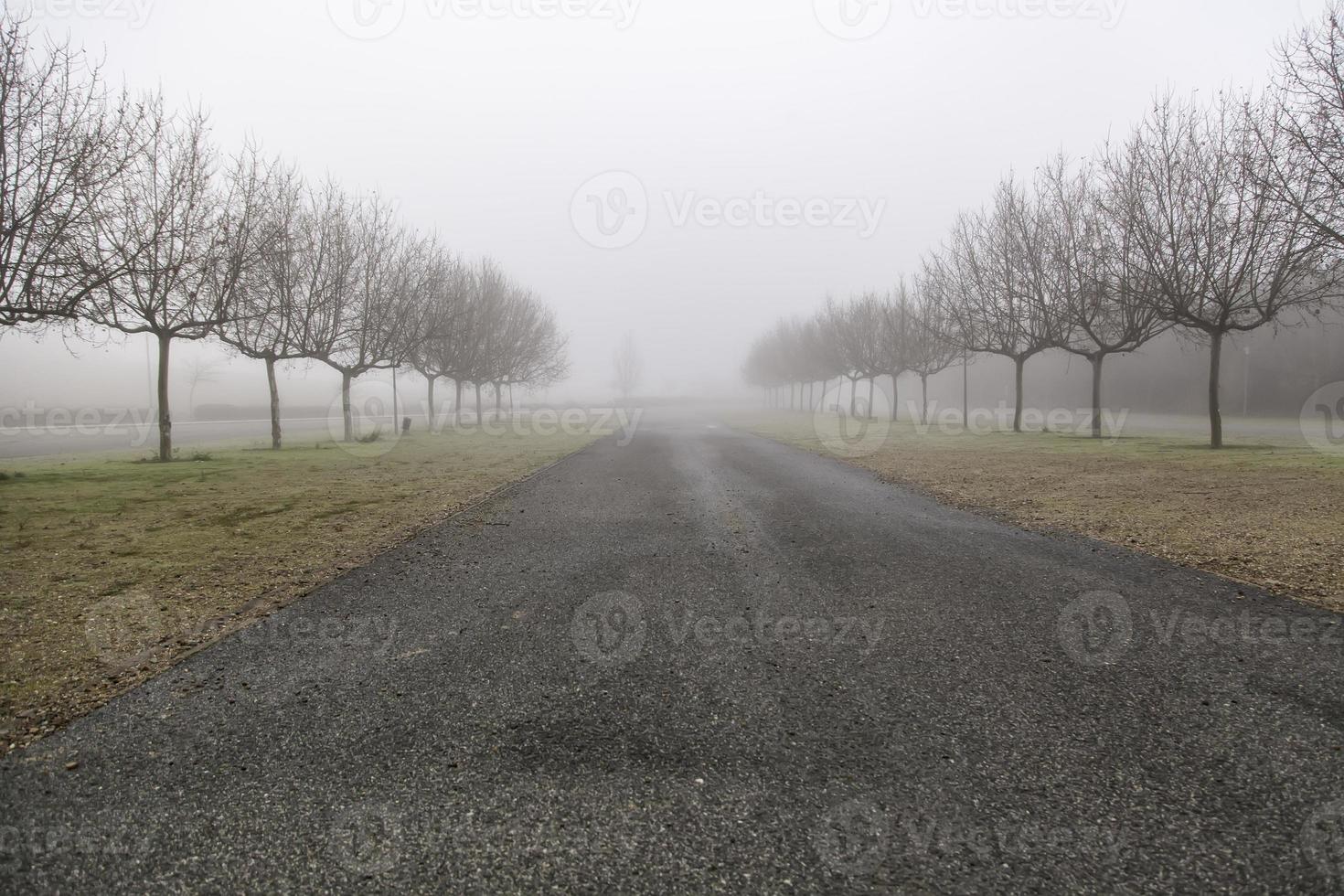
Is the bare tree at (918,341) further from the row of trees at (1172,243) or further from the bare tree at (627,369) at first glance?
the bare tree at (627,369)

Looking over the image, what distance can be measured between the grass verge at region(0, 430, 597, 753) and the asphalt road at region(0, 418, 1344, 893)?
33 cm

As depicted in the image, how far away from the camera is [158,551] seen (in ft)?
21.9

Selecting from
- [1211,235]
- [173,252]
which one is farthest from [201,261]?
[1211,235]

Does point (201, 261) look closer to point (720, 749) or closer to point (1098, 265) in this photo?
point (720, 749)

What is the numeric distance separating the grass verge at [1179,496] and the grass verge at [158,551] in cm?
824

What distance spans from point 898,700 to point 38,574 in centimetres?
758

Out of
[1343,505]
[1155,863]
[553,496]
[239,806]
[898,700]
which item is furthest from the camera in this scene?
[553,496]

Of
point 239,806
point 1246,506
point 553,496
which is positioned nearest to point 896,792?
point 239,806

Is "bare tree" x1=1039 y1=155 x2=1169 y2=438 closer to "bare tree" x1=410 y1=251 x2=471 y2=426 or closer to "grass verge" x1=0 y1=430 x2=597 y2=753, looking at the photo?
"grass verge" x1=0 y1=430 x2=597 y2=753

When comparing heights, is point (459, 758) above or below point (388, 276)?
below

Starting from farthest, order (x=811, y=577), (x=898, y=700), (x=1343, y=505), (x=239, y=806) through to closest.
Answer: (x=1343, y=505), (x=811, y=577), (x=898, y=700), (x=239, y=806)

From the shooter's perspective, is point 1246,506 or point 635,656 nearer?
point 635,656

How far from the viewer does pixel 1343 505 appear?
8.11 m

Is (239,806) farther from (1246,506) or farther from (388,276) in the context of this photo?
(388,276)
